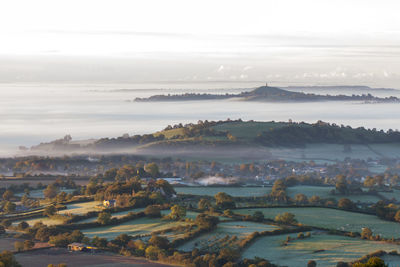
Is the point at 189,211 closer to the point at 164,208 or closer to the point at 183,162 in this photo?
the point at 164,208

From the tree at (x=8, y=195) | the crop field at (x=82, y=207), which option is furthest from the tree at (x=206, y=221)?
the tree at (x=8, y=195)

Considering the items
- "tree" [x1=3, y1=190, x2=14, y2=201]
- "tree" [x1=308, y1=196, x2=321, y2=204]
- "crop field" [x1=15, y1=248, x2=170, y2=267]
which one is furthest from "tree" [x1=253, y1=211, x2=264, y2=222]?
"tree" [x1=3, y1=190, x2=14, y2=201]

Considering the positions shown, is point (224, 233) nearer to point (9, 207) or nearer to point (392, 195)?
point (9, 207)

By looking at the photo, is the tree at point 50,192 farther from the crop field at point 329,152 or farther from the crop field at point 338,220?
the crop field at point 329,152

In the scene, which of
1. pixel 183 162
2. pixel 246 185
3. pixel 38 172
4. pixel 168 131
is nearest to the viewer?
pixel 246 185

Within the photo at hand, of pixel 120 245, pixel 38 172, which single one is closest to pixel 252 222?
pixel 120 245

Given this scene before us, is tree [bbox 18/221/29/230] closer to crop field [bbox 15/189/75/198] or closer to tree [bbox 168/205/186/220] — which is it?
tree [bbox 168/205/186/220]

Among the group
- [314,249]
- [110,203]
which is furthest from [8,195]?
[314,249]
